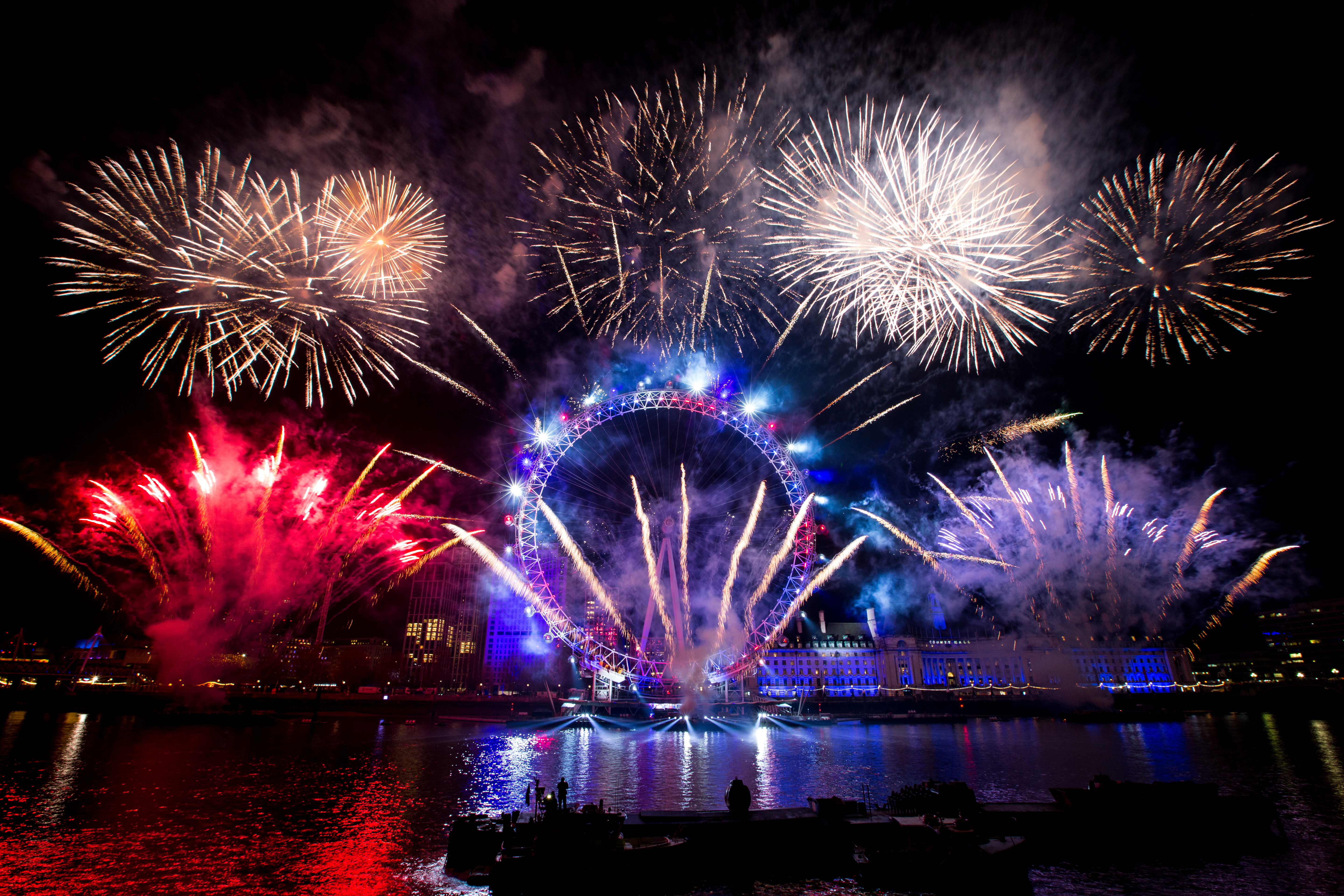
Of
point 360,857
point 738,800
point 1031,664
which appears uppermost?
point 1031,664

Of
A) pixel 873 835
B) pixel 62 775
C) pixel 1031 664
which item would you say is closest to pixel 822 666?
pixel 1031 664

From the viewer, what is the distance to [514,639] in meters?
150

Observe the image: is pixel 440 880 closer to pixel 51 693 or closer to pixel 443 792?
pixel 443 792

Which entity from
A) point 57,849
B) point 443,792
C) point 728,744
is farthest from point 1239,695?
point 57,849

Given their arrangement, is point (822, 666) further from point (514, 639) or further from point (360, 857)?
point (360, 857)

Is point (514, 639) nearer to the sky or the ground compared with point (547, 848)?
nearer to the sky

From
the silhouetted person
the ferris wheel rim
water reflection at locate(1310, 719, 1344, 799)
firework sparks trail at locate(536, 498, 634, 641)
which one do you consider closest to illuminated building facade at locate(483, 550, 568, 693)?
the ferris wheel rim

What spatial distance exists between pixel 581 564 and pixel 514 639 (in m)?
108

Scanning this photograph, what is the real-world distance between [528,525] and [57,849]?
37.9 metres

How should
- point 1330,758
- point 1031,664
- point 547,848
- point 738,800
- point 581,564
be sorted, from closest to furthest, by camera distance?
point 547,848, point 738,800, point 1330,758, point 581,564, point 1031,664

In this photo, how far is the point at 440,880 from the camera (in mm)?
20156

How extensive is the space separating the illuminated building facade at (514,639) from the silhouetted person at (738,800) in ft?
388

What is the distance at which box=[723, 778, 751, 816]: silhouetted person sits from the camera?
75.9 feet

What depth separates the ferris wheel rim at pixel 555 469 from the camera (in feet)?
194
